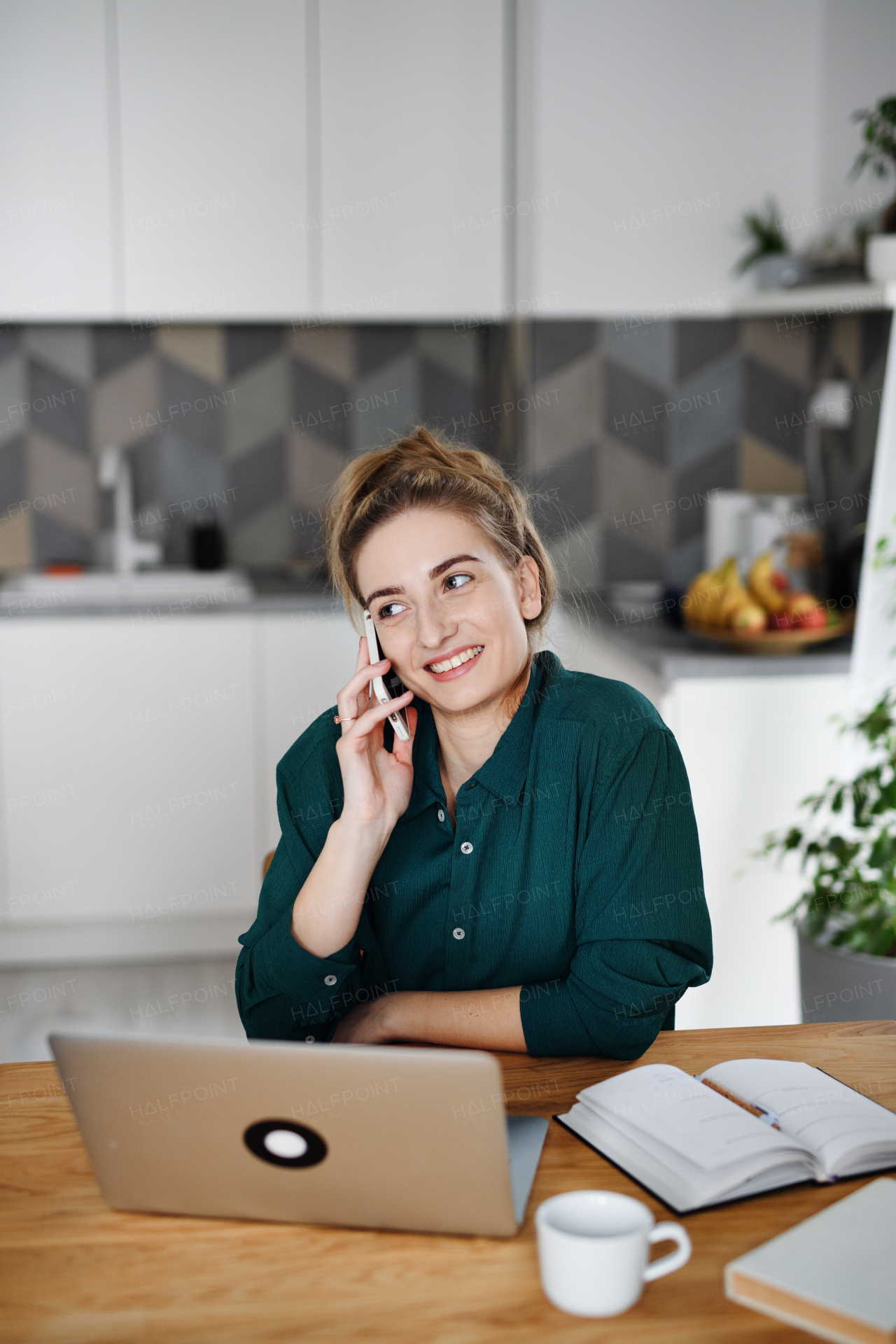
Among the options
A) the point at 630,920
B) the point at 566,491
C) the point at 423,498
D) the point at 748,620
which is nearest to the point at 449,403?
the point at 566,491

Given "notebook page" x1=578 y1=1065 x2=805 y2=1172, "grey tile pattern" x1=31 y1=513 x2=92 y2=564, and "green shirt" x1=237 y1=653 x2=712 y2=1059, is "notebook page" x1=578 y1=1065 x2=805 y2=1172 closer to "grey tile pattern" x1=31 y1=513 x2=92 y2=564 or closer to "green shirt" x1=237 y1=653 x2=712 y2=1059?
"green shirt" x1=237 y1=653 x2=712 y2=1059

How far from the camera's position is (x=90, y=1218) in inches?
34.2

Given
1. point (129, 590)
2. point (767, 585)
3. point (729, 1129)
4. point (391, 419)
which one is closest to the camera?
point (729, 1129)

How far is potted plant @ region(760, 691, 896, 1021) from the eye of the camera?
198 cm

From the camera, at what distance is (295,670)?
3072 millimetres

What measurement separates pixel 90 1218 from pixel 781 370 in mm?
2799

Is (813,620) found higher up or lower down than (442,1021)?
higher up

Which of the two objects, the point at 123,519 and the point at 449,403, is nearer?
the point at 123,519

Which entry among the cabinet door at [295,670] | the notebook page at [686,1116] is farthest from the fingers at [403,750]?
the cabinet door at [295,670]

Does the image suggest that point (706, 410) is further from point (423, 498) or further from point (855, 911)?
point (423, 498)

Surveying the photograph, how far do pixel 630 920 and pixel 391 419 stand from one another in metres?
2.70

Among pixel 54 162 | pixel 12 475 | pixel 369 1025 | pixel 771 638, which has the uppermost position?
pixel 54 162

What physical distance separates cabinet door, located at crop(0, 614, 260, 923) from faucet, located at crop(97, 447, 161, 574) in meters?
0.43

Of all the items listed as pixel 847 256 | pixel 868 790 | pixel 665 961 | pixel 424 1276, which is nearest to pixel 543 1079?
pixel 665 961
